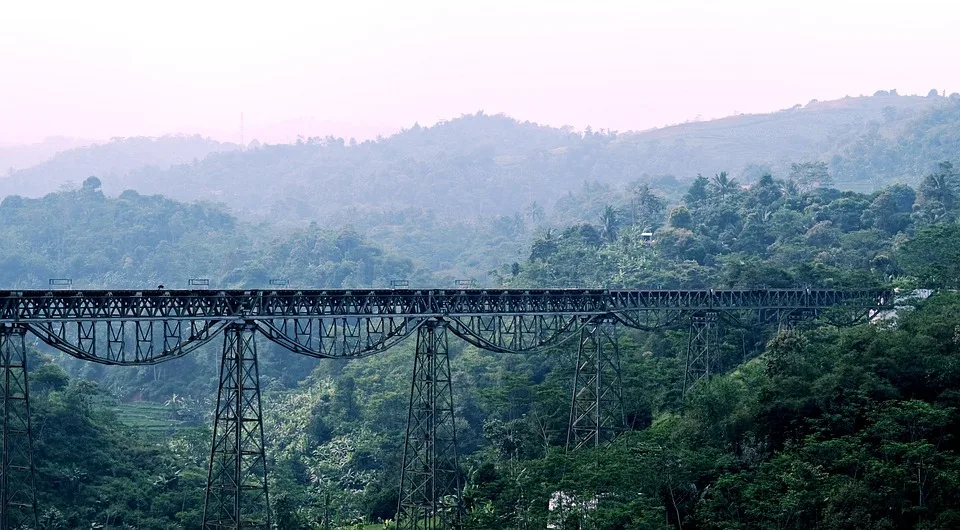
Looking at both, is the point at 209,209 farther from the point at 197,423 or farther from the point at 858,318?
the point at 858,318

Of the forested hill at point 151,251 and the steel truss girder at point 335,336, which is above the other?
the forested hill at point 151,251

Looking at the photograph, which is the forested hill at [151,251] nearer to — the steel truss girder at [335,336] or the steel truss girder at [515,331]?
the steel truss girder at [515,331]

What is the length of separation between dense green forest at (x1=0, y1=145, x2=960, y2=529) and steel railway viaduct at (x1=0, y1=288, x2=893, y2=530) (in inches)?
92.3

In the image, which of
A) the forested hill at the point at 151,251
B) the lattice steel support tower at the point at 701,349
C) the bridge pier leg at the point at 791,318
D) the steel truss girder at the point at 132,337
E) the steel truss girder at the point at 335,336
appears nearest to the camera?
the steel truss girder at the point at 132,337

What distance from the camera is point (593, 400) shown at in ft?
184

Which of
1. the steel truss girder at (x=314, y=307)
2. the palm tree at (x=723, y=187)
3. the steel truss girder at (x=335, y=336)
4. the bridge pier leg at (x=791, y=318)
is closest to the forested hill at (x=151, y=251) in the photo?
the palm tree at (x=723, y=187)

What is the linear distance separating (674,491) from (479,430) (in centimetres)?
3894

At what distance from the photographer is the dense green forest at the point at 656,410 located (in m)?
43.0

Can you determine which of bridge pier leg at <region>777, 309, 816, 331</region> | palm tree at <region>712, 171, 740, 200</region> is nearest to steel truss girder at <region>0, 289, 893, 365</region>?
bridge pier leg at <region>777, 309, 816, 331</region>

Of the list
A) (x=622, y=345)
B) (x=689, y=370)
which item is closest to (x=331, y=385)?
(x=622, y=345)

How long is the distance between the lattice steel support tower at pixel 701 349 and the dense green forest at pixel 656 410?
1423 mm

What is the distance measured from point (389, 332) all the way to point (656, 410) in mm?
22768

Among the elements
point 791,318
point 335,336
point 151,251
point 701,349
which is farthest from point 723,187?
point 335,336

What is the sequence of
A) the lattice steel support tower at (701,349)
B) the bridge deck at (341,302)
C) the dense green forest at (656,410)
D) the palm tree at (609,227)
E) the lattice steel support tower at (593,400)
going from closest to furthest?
the bridge deck at (341,302), the dense green forest at (656,410), the lattice steel support tower at (593,400), the lattice steel support tower at (701,349), the palm tree at (609,227)
